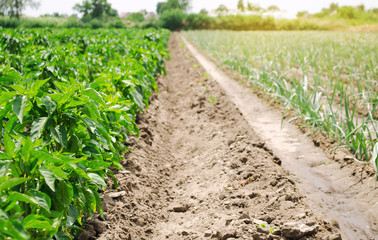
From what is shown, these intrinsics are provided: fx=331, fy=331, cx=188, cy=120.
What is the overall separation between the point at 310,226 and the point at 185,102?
5148 mm

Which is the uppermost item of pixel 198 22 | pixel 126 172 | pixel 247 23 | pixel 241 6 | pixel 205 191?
pixel 241 6

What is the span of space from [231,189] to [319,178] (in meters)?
1.03

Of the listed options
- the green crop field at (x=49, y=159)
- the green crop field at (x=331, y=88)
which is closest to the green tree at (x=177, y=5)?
the green crop field at (x=331, y=88)

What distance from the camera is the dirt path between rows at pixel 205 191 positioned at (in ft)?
8.30

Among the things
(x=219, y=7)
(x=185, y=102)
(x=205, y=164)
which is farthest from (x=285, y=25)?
(x=205, y=164)

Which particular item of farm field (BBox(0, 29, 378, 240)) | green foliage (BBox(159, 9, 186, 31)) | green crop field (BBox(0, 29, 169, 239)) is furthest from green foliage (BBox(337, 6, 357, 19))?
green crop field (BBox(0, 29, 169, 239))

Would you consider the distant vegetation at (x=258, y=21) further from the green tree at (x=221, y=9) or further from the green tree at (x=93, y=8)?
the green tree at (x=93, y=8)

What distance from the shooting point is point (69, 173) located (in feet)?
6.12

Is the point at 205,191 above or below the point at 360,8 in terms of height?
below

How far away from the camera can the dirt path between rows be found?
2.53m

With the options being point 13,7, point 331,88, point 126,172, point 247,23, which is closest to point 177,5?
point 247,23

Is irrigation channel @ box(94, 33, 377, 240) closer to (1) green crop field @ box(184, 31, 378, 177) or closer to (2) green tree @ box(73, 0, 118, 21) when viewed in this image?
(1) green crop field @ box(184, 31, 378, 177)

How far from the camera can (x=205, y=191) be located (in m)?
3.40

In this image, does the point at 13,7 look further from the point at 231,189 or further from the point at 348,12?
the point at 348,12
